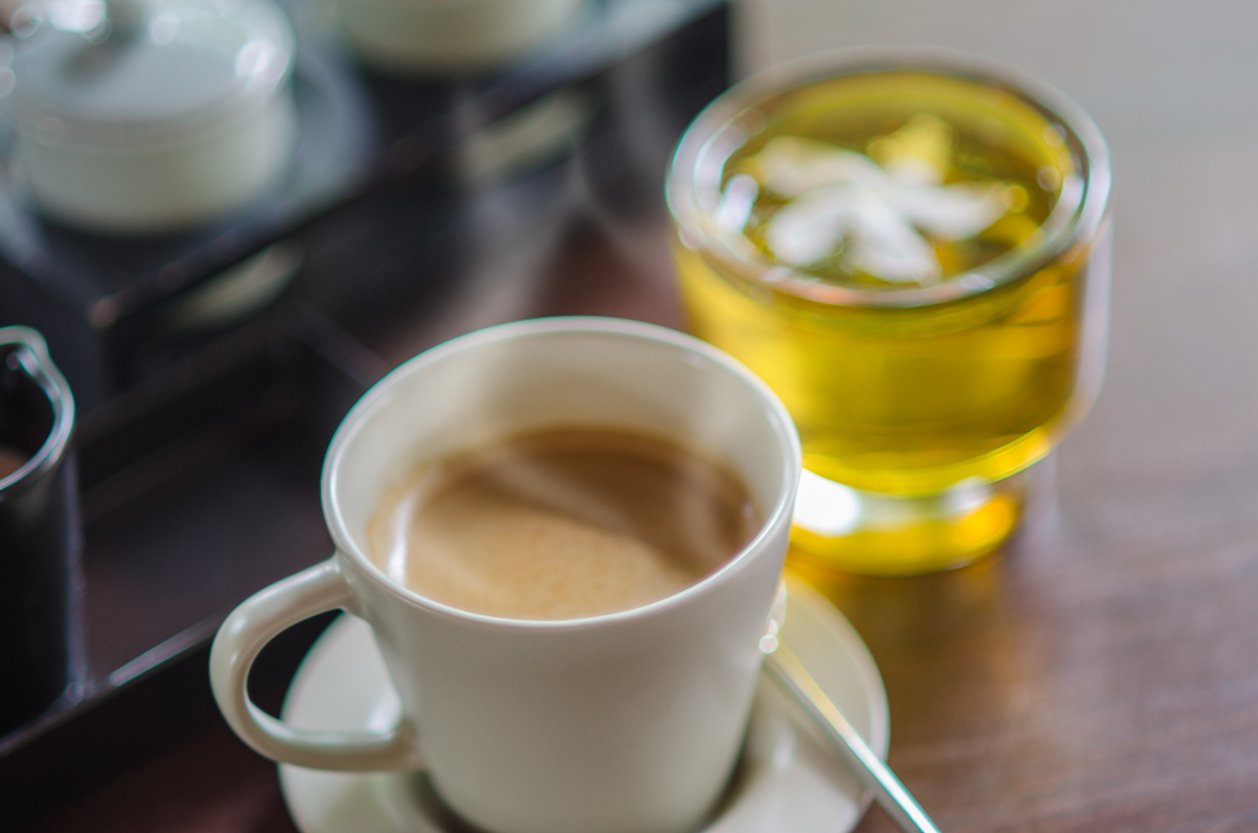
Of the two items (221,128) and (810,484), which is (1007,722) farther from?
(221,128)

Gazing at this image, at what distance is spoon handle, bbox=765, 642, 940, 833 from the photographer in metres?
0.43

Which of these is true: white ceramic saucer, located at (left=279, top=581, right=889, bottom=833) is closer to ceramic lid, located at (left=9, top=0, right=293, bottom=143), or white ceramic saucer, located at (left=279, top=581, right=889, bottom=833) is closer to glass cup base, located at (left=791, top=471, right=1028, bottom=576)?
glass cup base, located at (left=791, top=471, right=1028, bottom=576)

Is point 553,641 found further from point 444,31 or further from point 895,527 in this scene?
point 444,31

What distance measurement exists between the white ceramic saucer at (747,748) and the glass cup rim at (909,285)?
0.11 meters

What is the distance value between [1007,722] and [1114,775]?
4 centimetres

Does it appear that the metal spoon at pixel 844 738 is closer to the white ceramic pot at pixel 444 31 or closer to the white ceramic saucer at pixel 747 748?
the white ceramic saucer at pixel 747 748

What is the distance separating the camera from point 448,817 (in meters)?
0.46

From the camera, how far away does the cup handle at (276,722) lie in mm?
405

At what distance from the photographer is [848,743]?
0.45 meters

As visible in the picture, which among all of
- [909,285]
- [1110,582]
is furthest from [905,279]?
[1110,582]

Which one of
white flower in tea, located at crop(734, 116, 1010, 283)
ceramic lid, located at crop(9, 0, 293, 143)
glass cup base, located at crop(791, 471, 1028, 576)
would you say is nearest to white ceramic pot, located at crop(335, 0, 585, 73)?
ceramic lid, located at crop(9, 0, 293, 143)

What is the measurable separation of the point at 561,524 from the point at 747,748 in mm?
93

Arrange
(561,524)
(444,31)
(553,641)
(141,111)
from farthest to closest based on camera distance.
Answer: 1. (444,31)
2. (141,111)
3. (561,524)
4. (553,641)

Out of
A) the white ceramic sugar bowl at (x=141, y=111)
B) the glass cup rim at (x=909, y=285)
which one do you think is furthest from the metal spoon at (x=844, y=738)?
the white ceramic sugar bowl at (x=141, y=111)
